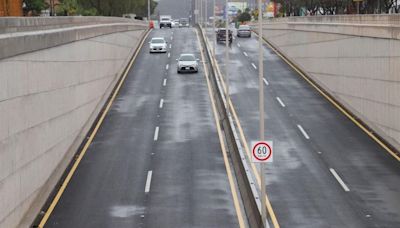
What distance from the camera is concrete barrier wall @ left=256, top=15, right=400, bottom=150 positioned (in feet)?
104

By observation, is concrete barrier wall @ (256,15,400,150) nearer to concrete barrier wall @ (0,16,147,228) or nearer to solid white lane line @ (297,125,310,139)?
solid white lane line @ (297,125,310,139)

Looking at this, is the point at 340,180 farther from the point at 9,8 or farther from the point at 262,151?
the point at 9,8

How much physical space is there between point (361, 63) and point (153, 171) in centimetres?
1482

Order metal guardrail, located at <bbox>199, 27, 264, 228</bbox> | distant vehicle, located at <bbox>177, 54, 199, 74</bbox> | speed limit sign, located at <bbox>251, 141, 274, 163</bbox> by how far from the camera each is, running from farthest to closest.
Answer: distant vehicle, located at <bbox>177, 54, 199, 74</bbox>
metal guardrail, located at <bbox>199, 27, 264, 228</bbox>
speed limit sign, located at <bbox>251, 141, 274, 163</bbox>

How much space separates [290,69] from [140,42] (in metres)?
24.2

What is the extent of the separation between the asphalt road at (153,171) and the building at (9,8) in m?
7.85

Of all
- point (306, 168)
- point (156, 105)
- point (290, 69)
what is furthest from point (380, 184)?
point (290, 69)

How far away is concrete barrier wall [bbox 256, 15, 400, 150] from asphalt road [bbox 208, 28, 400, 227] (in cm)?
111

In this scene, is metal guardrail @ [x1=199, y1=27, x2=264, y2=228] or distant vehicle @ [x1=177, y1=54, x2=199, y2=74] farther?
distant vehicle @ [x1=177, y1=54, x2=199, y2=74]

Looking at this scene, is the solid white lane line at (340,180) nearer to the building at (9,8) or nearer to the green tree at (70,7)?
the building at (9,8)

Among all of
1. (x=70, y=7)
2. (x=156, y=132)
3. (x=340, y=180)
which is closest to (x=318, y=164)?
(x=340, y=180)

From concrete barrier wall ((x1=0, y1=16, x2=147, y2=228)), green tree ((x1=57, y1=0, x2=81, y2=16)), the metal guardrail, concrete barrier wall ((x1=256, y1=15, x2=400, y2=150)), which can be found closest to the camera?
concrete barrier wall ((x1=0, y1=16, x2=147, y2=228))

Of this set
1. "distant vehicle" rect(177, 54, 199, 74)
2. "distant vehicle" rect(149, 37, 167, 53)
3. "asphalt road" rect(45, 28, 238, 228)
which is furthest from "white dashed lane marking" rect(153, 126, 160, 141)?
"distant vehicle" rect(149, 37, 167, 53)

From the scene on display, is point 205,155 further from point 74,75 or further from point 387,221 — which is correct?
point 387,221
